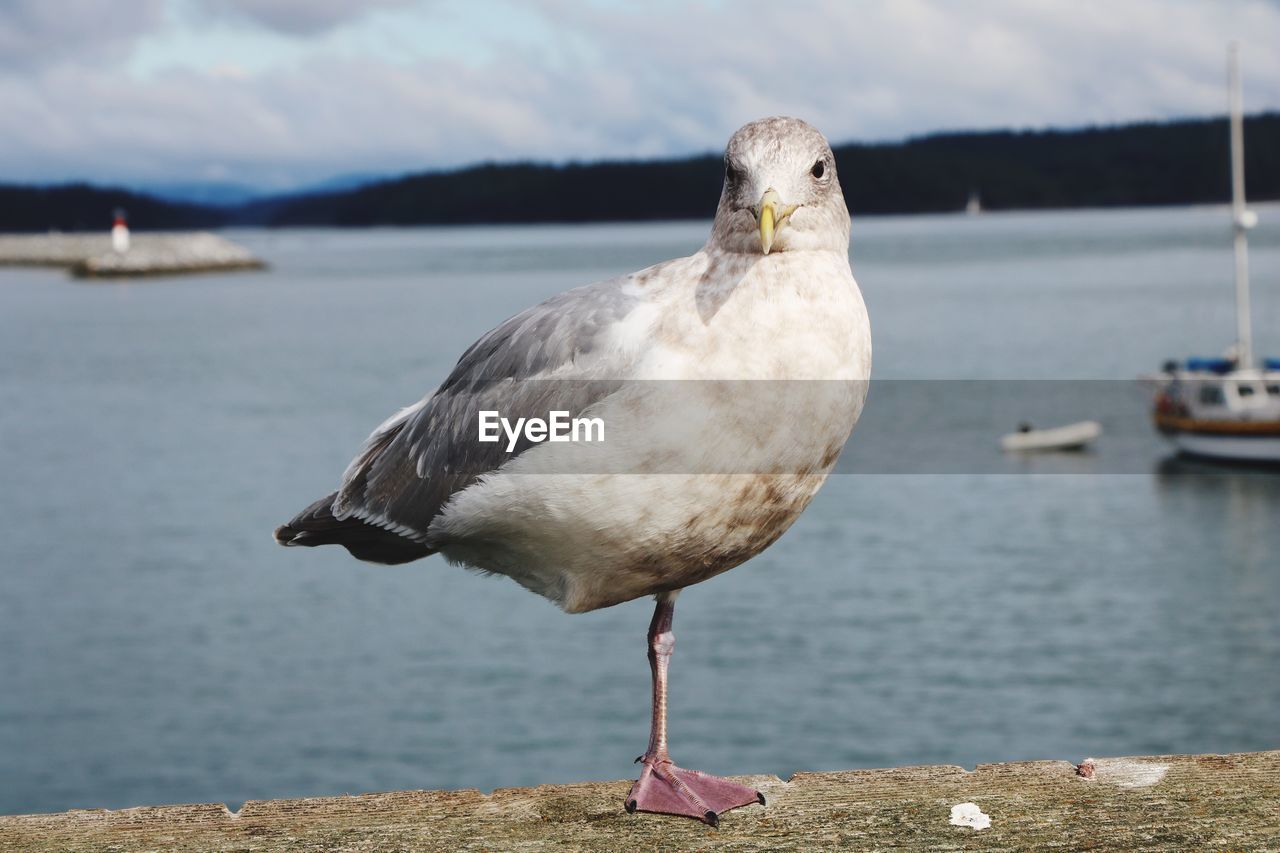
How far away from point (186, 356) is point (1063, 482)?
7128 cm

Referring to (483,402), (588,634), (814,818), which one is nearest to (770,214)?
(483,402)

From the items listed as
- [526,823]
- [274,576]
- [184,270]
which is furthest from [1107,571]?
[184,270]

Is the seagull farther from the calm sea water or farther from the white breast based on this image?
the calm sea water

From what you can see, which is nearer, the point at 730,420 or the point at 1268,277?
the point at 730,420

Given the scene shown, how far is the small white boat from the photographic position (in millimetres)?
65625

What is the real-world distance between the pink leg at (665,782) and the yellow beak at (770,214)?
3.77 feet

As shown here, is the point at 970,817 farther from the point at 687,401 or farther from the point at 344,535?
the point at 344,535

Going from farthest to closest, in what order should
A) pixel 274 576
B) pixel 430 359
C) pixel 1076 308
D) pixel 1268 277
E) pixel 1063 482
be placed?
1. pixel 1268 277
2. pixel 1076 308
3. pixel 430 359
4. pixel 1063 482
5. pixel 274 576

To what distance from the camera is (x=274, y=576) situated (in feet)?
168

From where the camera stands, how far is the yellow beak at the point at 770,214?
3025mm

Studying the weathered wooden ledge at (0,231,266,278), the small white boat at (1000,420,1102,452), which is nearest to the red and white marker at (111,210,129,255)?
the weathered wooden ledge at (0,231,266,278)

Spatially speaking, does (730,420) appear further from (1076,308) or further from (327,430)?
(1076,308)

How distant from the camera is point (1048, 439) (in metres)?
65.6

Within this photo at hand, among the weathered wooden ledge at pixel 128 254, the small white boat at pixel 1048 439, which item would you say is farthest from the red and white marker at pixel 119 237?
the small white boat at pixel 1048 439
